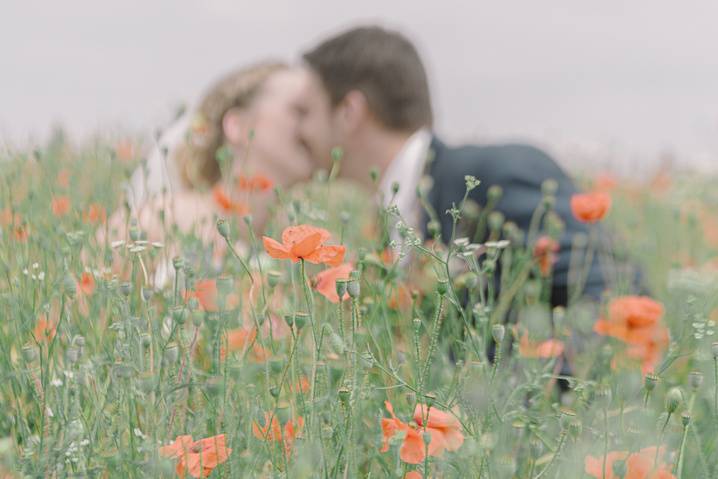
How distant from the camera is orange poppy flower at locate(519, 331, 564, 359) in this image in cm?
117

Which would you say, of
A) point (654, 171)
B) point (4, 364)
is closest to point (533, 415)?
point (4, 364)

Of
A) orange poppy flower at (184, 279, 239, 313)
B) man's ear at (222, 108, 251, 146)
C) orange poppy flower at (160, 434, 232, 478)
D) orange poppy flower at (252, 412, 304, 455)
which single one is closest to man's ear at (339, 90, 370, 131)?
man's ear at (222, 108, 251, 146)

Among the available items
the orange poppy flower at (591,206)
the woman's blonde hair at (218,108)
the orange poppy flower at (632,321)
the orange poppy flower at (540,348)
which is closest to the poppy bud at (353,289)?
the orange poppy flower at (540,348)

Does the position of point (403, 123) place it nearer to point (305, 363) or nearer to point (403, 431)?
point (305, 363)

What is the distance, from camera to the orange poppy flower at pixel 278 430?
0.85m

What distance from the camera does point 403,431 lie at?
29.0 inches

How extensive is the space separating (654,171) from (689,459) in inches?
161

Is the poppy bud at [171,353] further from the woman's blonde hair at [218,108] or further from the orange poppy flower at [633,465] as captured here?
the woman's blonde hair at [218,108]

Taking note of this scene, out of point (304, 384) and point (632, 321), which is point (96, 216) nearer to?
point (304, 384)

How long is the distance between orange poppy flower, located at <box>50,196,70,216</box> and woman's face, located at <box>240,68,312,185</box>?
1.32m

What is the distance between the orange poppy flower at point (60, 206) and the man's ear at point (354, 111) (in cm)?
151

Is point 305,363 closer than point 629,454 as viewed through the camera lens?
No

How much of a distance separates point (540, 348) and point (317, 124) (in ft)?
6.12

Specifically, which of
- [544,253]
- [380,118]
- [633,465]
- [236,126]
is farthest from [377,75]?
[633,465]
